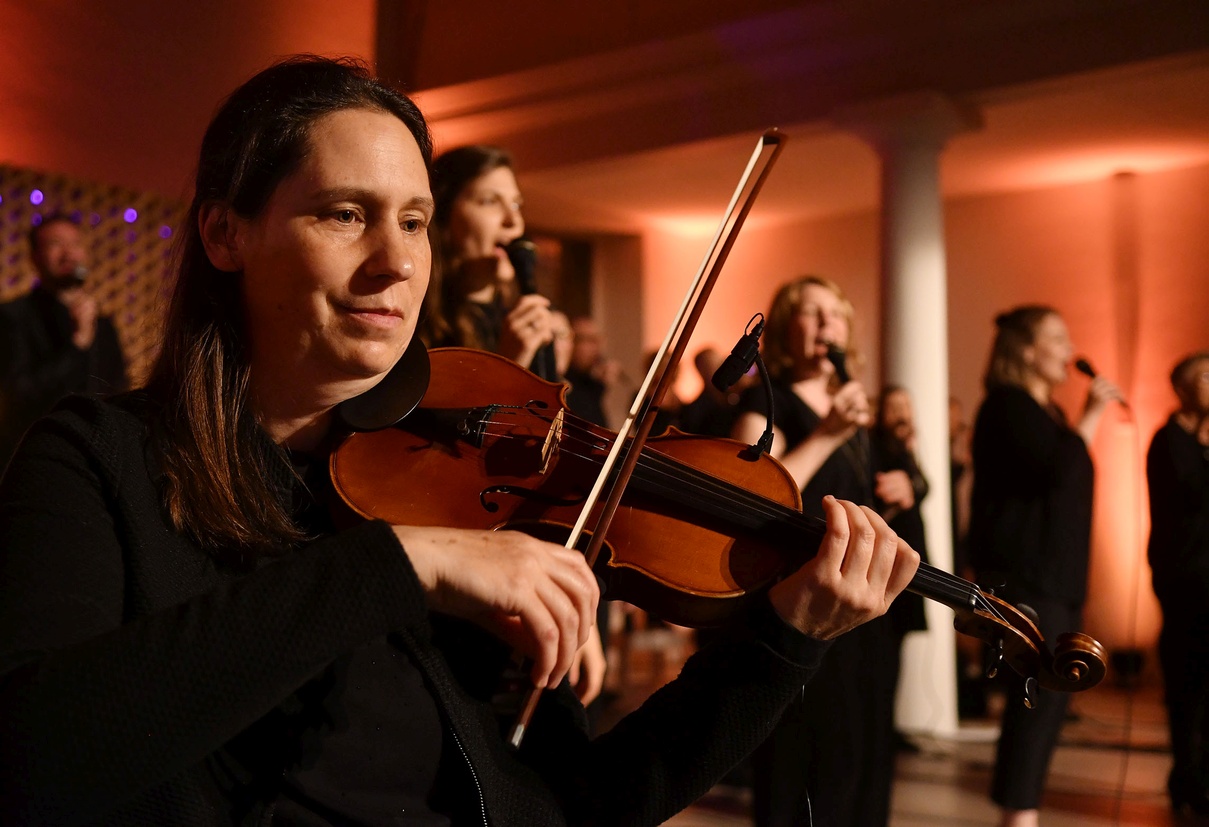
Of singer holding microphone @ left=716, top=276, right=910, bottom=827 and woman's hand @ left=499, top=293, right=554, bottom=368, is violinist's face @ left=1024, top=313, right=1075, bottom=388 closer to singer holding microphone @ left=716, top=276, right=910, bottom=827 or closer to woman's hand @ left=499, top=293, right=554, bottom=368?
singer holding microphone @ left=716, top=276, right=910, bottom=827

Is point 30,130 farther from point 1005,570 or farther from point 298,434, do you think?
point 1005,570

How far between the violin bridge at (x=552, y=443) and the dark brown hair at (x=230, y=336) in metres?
0.30

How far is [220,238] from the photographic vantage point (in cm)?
104

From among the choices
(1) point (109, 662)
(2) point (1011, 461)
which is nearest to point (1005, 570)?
(2) point (1011, 461)

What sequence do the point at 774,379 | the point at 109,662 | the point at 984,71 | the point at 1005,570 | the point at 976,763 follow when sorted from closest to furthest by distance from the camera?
1. the point at 109,662
2. the point at 774,379
3. the point at 1005,570
4. the point at 976,763
5. the point at 984,71

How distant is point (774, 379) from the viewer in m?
2.62

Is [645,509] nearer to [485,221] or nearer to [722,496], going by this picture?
[722,496]

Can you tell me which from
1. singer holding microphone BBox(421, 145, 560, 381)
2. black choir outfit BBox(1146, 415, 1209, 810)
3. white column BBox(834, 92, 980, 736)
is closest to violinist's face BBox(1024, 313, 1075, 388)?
black choir outfit BBox(1146, 415, 1209, 810)

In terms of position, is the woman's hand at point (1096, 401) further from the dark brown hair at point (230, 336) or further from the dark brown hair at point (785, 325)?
the dark brown hair at point (230, 336)

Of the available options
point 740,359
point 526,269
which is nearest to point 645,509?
point 740,359

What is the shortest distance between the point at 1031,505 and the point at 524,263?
1917 millimetres

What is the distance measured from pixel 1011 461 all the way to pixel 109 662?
293cm

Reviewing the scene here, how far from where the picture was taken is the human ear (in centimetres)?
103

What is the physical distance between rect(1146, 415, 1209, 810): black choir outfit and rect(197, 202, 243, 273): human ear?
343cm
